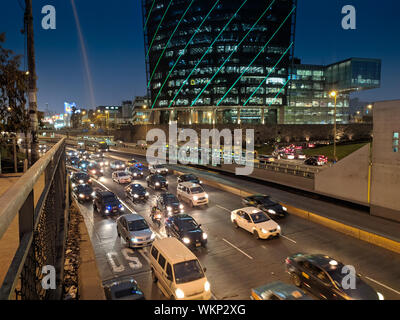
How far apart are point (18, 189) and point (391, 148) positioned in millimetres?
22391

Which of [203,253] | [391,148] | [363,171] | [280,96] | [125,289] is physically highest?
[280,96]

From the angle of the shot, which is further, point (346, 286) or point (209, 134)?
point (209, 134)

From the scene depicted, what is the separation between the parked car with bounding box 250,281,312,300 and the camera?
9.43 metres

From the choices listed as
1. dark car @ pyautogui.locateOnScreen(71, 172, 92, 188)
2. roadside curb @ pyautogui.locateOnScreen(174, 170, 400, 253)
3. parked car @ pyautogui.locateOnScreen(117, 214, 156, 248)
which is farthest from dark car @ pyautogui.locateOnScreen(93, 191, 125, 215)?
roadside curb @ pyautogui.locateOnScreen(174, 170, 400, 253)

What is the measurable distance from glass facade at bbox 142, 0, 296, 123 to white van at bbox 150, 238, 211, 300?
94.8m

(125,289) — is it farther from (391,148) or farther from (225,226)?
(391,148)

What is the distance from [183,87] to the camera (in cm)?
10888

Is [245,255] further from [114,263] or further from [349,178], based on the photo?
[349,178]

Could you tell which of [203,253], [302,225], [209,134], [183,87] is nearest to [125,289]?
[203,253]

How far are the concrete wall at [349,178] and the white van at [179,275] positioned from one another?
16.0 metres

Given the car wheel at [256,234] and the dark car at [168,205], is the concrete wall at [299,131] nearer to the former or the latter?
the dark car at [168,205]

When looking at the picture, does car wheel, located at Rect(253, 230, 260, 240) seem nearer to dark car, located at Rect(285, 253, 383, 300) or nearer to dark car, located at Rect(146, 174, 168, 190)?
dark car, located at Rect(285, 253, 383, 300)

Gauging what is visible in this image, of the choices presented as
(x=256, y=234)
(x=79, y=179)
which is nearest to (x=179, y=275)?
(x=256, y=234)

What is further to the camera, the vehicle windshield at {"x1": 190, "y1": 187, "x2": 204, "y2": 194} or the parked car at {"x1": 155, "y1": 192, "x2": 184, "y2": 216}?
the vehicle windshield at {"x1": 190, "y1": 187, "x2": 204, "y2": 194}
